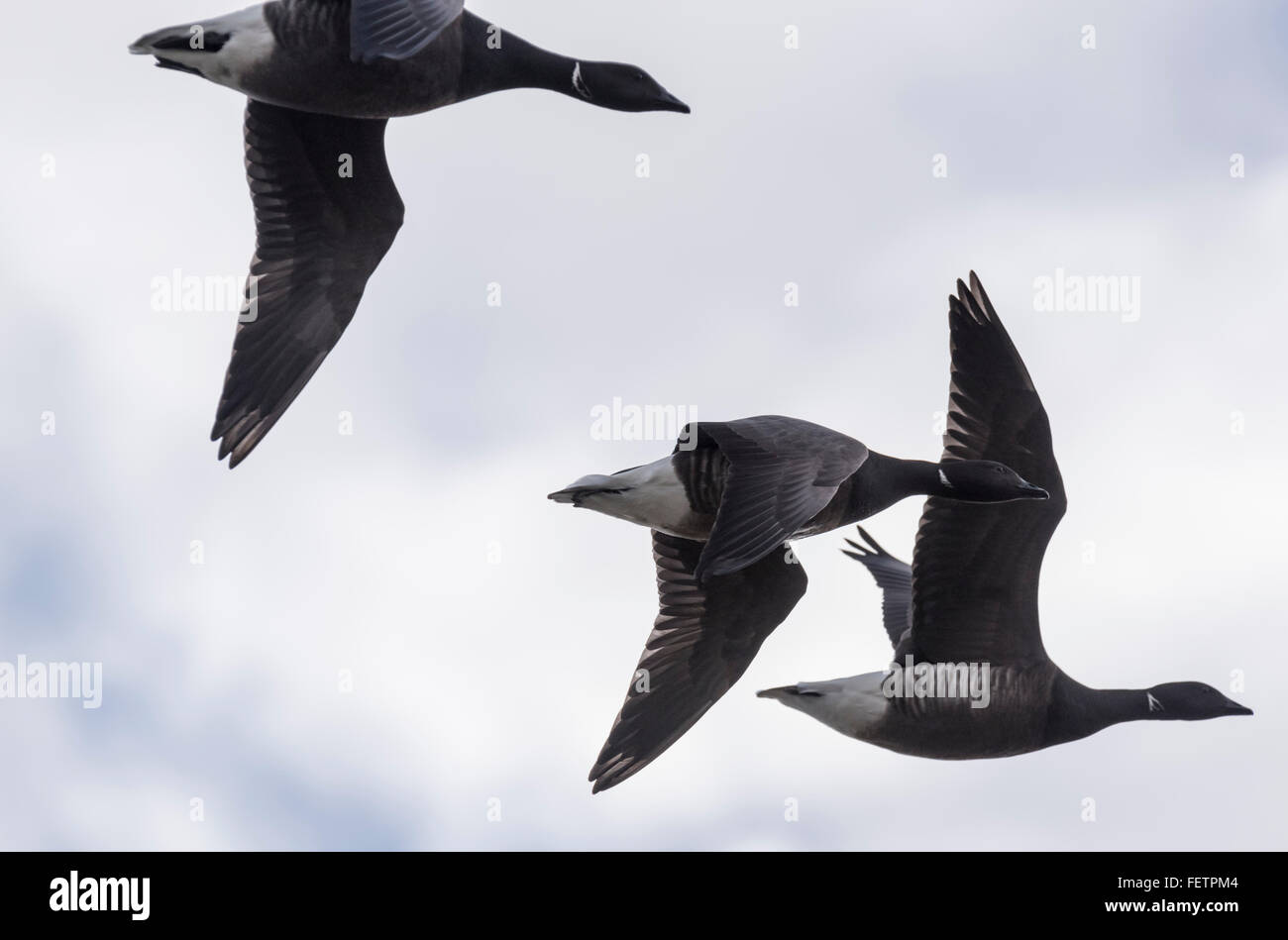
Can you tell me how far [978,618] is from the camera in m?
13.9

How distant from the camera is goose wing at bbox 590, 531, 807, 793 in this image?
45.6 feet

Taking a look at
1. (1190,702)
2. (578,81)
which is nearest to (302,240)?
(578,81)

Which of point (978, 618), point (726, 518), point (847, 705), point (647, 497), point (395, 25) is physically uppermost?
point (395, 25)

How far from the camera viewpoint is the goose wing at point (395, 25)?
1046cm

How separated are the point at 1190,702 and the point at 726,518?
5.38 m

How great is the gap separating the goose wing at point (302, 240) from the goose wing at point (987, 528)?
4232 mm

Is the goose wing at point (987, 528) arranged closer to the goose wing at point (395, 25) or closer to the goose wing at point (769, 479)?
the goose wing at point (769, 479)

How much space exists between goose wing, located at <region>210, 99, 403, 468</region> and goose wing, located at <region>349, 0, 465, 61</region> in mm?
2821

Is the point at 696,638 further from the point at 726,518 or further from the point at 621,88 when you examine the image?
the point at 621,88

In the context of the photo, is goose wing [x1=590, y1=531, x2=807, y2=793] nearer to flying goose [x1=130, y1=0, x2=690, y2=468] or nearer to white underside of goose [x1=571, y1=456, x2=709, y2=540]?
white underside of goose [x1=571, y1=456, x2=709, y2=540]

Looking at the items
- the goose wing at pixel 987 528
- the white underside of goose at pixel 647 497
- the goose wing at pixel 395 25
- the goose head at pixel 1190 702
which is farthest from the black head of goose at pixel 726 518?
the goose wing at pixel 395 25

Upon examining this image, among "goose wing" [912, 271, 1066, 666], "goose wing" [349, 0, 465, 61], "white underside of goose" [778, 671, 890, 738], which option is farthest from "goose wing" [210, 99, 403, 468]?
"goose wing" [912, 271, 1066, 666]
